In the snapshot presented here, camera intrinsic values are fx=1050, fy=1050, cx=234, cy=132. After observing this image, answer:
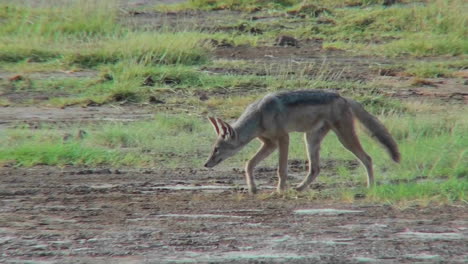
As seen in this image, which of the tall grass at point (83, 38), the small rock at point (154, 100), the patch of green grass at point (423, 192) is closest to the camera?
the patch of green grass at point (423, 192)

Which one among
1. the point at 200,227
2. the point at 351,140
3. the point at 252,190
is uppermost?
the point at 351,140

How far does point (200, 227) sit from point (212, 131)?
419 cm

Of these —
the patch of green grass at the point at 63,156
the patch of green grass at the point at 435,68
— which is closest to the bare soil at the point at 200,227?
the patch of green grass at the point at 63,156

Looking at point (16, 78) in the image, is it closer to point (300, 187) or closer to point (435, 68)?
point (435, 68)

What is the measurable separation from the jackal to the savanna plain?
26 cm

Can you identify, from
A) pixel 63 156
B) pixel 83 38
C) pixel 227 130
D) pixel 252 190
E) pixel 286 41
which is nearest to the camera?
pixel 252 190

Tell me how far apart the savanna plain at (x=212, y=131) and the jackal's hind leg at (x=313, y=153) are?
0.10 meters

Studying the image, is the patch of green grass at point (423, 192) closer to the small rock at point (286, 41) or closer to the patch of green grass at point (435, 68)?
the patch of green grass at point (435, 68)

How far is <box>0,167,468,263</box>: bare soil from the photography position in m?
6.73

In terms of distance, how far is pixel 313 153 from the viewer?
9297 mm

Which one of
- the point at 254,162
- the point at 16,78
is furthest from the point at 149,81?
the point at 254,162

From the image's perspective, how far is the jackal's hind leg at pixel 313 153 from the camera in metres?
9.20

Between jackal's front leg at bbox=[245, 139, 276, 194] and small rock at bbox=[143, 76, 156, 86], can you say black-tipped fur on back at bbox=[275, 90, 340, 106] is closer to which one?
jackal's front leg at bbox=[245, 139, 276, 194]

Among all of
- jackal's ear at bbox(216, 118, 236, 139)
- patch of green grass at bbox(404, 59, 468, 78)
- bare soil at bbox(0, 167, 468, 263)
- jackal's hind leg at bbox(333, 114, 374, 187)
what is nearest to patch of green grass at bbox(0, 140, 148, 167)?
bare soil at bbox(0, 167, 468, 263)
